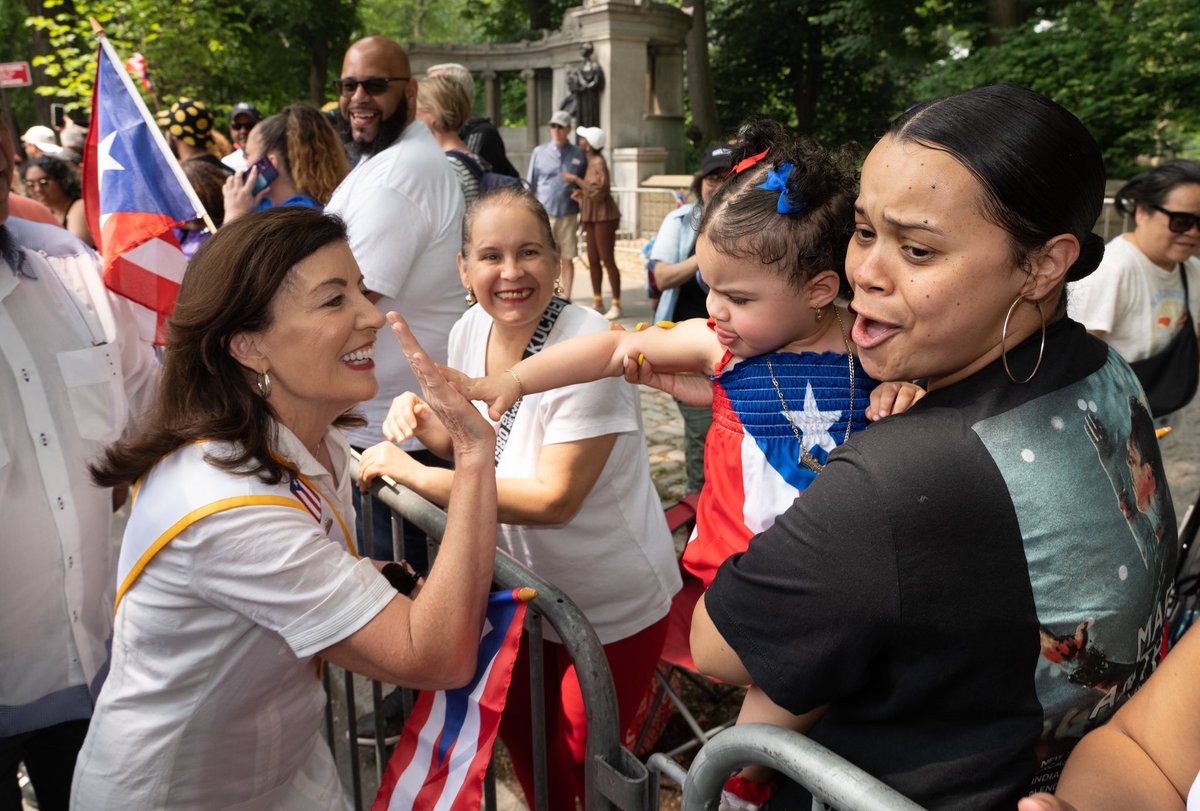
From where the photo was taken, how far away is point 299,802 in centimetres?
208

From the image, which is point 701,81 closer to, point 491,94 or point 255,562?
point 491,94

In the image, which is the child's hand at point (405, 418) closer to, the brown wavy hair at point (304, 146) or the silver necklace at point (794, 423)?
the silver necklace at point (794, 423)

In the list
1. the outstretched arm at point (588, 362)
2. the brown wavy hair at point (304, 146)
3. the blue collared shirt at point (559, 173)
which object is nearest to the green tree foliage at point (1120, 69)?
the blue collared shirt at point (559, 173)

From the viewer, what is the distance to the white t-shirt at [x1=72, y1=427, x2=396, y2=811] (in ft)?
5.82

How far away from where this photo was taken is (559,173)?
465 inches

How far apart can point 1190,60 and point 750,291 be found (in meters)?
16.5

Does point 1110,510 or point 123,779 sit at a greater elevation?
point 1110,510

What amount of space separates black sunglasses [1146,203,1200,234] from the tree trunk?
24161mm

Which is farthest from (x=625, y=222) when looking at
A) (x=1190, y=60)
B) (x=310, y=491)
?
(x=310, y=491)

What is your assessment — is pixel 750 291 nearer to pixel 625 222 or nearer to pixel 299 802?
pixel 299 802

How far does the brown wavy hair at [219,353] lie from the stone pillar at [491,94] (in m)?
28.0

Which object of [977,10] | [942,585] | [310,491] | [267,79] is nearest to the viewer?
[942,585]

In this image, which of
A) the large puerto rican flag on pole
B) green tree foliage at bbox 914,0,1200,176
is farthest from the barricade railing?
green tree foliage at bbox 914,0,1200,176

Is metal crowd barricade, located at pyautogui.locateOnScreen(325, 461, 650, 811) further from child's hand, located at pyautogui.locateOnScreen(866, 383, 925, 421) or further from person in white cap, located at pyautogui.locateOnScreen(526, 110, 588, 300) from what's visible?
person in white cap, located at pyautogui.locateOnScreen(526, 110, 588, 300)
